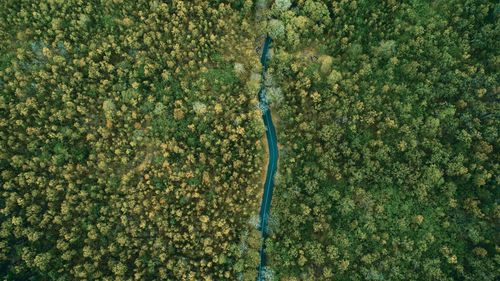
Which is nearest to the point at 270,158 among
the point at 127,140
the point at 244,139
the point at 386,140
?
the point at 244,139

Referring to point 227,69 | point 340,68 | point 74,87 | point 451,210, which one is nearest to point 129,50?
point 74,87

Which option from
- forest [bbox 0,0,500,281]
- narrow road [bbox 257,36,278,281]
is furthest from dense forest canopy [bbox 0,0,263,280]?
narrow road [bbox 257,36,278,281]

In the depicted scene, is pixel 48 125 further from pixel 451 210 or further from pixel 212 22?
pixel 451 210

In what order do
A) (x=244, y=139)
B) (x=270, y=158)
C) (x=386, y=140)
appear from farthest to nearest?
(x=270, y=158) < (x=244, y=139) < (x=386, y=140)

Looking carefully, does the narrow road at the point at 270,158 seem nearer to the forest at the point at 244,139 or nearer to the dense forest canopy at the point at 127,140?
the forest at the point at 244,139

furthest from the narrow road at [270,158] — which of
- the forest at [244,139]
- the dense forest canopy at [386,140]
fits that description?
the dense forest canopy at [386,140]

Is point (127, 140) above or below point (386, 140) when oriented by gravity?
below

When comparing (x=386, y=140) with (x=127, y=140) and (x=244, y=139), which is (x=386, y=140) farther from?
(x=127, y=140)
